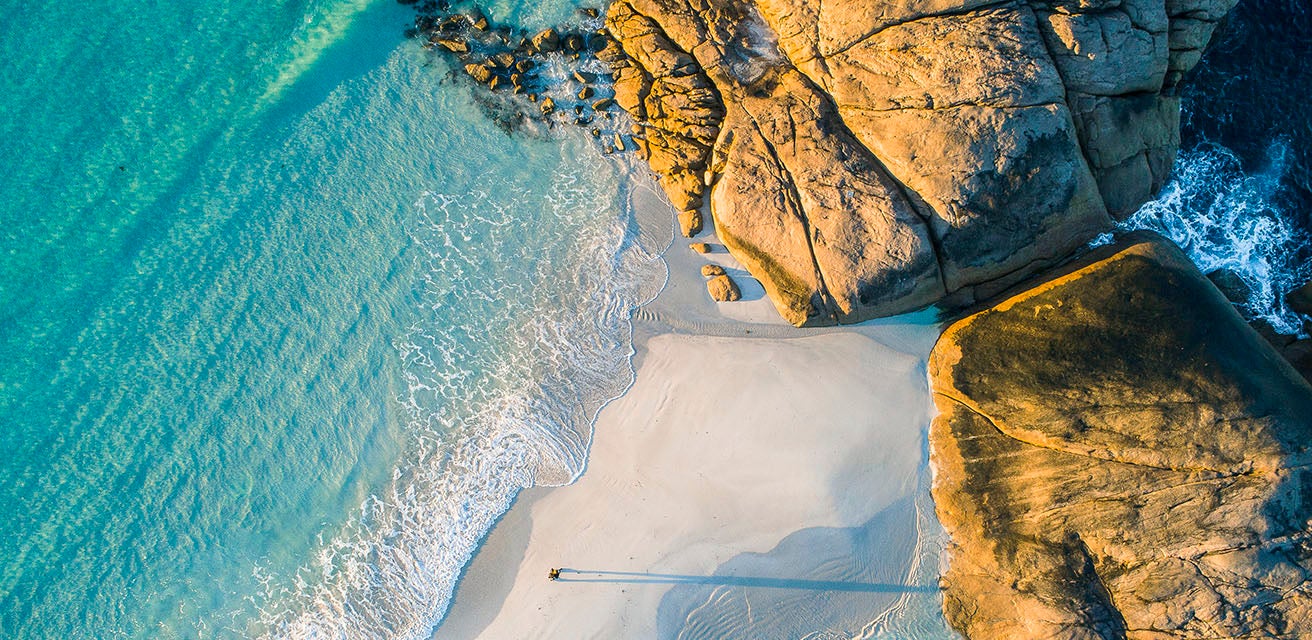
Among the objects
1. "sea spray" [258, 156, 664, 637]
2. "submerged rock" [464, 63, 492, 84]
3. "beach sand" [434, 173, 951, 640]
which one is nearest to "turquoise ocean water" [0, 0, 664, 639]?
"sea spray" [258, 156, 664, 637]

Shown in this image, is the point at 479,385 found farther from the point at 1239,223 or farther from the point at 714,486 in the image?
the point at 1239,223

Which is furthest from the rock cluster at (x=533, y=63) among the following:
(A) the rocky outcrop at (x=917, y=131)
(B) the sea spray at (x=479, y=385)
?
(A) the rocky outcrop at (x=917, y=131)

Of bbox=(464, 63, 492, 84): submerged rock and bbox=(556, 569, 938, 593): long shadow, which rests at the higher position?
bbox=(464, 63, 492, 84): submerged rock

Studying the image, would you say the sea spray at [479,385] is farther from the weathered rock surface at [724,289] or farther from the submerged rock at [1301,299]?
the submerged rock at [1301,299]

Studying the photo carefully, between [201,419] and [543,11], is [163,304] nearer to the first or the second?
[201,419]

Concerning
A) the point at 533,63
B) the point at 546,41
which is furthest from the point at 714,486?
the point at 546,41

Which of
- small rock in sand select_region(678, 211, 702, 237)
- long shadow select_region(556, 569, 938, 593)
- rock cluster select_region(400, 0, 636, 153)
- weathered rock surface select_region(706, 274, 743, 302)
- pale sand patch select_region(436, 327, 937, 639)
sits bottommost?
long shadow select_region(556, 569, 938, 593)

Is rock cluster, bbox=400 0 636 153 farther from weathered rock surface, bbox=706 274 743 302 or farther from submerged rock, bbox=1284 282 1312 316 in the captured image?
submerged rock, bbox=1284 282 1312 316
